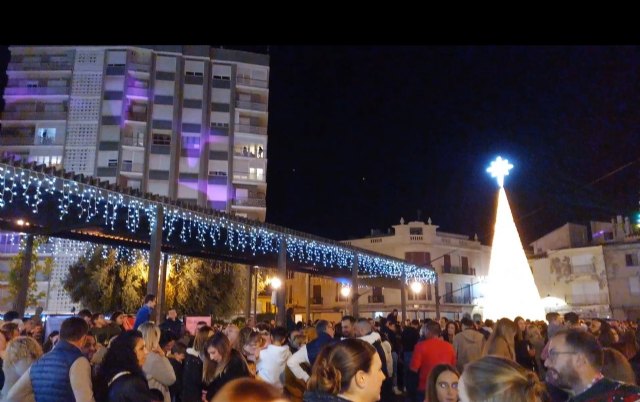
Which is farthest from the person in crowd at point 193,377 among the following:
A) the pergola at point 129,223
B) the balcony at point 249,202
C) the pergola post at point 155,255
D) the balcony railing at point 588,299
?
the balcony railing at point 588,299

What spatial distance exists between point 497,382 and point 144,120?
1772 inches

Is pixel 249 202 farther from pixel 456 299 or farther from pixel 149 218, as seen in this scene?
pixel 149 218

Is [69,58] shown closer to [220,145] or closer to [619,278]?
[220,145]

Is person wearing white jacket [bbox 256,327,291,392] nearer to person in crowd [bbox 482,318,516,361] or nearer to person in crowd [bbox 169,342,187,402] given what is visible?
person in crowd [bbox 169,342,187,402]

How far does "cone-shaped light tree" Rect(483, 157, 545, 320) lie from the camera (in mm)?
19688

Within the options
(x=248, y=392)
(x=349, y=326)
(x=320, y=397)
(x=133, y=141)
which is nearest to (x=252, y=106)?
(x=133, y=141)

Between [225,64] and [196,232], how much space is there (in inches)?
1260

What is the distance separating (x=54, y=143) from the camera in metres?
42.9

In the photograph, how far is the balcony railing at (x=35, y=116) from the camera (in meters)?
43.2

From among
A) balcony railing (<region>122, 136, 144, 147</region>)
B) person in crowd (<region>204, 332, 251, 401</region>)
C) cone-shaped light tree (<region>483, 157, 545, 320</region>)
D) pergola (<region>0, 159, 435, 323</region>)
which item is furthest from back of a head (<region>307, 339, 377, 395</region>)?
balcony railing (<region>122, 136, 144, 147</region>)

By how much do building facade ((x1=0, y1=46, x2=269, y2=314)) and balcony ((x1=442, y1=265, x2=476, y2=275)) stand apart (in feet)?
55.5

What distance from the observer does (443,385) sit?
4.14m

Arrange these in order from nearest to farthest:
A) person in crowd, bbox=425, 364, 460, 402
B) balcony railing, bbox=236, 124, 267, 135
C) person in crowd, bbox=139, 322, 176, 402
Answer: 1. person in crowd, bbox=425, 364, 460, 402
2. person in crowd, bbox=139, 322, 176, 402
3. balcony railing, bbox=236, 124, 267, 135

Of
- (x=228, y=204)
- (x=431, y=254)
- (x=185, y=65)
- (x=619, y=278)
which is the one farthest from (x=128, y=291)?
(x=619, y=278)
